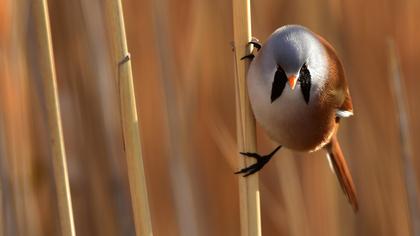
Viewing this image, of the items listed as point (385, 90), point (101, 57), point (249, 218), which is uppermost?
point (101, 57)

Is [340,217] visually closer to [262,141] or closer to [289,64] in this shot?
[262,141]

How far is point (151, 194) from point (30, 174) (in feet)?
0.98

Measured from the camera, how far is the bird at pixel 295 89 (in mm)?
1044

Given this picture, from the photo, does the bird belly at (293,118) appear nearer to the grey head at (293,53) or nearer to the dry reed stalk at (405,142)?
the grey head at (293,53)

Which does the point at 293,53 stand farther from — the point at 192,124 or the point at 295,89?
the point at 192,124

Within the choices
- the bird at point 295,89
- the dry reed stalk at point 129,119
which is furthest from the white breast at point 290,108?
the dry reed stalk at point 129,119

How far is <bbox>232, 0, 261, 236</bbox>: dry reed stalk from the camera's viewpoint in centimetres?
99

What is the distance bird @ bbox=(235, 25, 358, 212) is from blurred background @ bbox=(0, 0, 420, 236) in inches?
10.0

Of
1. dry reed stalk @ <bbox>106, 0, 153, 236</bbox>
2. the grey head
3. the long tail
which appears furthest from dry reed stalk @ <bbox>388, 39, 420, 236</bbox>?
dry reed stalk @ <bbox>106, 0, 153, 236</bbox>

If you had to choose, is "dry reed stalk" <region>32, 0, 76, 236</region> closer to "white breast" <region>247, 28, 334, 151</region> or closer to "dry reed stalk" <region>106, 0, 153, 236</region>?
"dry reed stalk" <region>106, 0, 153, 236</region>

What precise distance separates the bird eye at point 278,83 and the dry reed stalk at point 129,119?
0.22 meters

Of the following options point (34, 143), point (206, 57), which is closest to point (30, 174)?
point (34, 143)

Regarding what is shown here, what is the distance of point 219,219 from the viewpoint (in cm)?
157

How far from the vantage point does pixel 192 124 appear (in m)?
1.49
